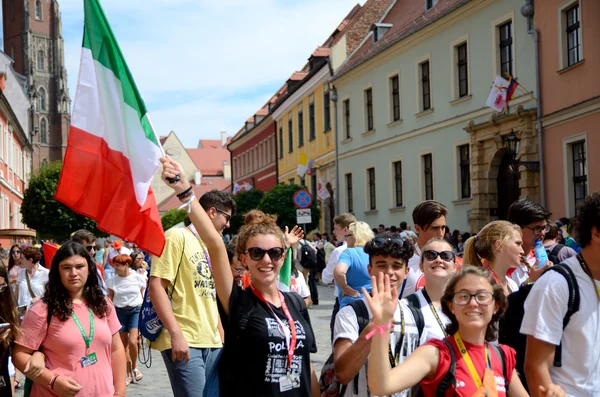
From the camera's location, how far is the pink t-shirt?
16.2 feet

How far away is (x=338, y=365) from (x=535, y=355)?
883mm

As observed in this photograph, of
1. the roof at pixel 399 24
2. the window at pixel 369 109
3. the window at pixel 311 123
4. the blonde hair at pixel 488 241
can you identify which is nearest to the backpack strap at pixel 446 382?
the blonde hair at pixel 488 241

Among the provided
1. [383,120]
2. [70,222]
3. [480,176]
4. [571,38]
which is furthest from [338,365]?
[70,222]

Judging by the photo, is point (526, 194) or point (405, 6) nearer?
point (526, 194)

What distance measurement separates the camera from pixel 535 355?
3742mm

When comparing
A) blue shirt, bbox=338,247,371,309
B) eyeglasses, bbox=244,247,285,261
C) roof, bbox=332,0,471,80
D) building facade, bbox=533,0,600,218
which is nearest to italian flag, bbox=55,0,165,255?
eyeglasses, bbox=244,247,285,261

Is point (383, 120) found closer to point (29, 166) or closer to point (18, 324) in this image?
point (18, 324)

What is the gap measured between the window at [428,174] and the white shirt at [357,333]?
969 inches

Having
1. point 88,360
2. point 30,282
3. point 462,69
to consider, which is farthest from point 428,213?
point 462,69

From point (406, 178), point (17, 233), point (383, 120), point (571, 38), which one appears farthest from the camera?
point (383, 120)

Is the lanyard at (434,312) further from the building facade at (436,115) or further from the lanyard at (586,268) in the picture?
the building facade at (436,115)

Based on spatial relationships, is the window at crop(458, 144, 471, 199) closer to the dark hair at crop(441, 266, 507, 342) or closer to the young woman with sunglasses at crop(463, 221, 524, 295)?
the young woman with sunglasses at crop(463, 221, 524, 295)

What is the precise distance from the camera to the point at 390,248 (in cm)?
415

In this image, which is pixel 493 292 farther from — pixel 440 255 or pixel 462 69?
pixel 462 69
